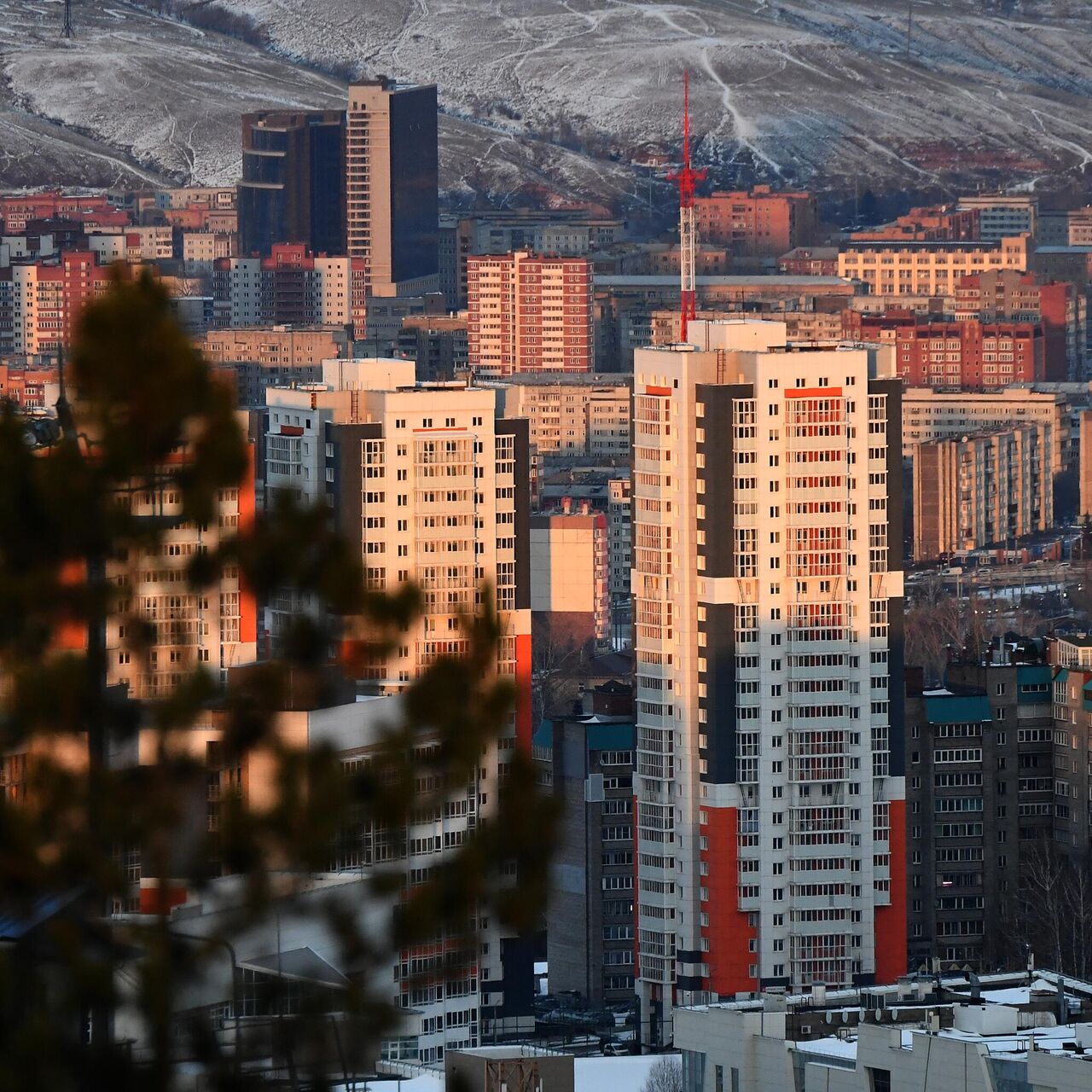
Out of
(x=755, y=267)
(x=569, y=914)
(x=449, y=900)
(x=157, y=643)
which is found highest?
(x=755, y=267)

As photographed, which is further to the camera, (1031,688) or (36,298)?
(36,298)

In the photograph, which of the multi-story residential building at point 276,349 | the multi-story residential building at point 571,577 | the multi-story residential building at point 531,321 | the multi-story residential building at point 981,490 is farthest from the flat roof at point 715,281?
the multi-story residential building at point 571,577

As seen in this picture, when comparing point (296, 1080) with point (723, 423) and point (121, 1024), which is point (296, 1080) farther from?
point (723, 423)

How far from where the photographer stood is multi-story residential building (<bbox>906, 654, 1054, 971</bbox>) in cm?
2058

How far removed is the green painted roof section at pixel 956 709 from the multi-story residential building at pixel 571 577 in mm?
12522

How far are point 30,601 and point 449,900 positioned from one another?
71cm

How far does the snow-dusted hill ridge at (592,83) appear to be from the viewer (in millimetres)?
89438

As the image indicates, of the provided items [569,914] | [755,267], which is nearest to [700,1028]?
[569,914]

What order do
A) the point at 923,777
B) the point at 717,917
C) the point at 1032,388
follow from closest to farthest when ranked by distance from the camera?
the point at 717,917, the point at 923,777, the point at 1032,388

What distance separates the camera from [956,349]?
57.9m

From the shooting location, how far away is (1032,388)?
5466cm

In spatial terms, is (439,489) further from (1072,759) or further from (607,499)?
(607,499)

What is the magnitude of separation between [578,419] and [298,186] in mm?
23858

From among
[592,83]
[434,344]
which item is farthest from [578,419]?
[592,83]
